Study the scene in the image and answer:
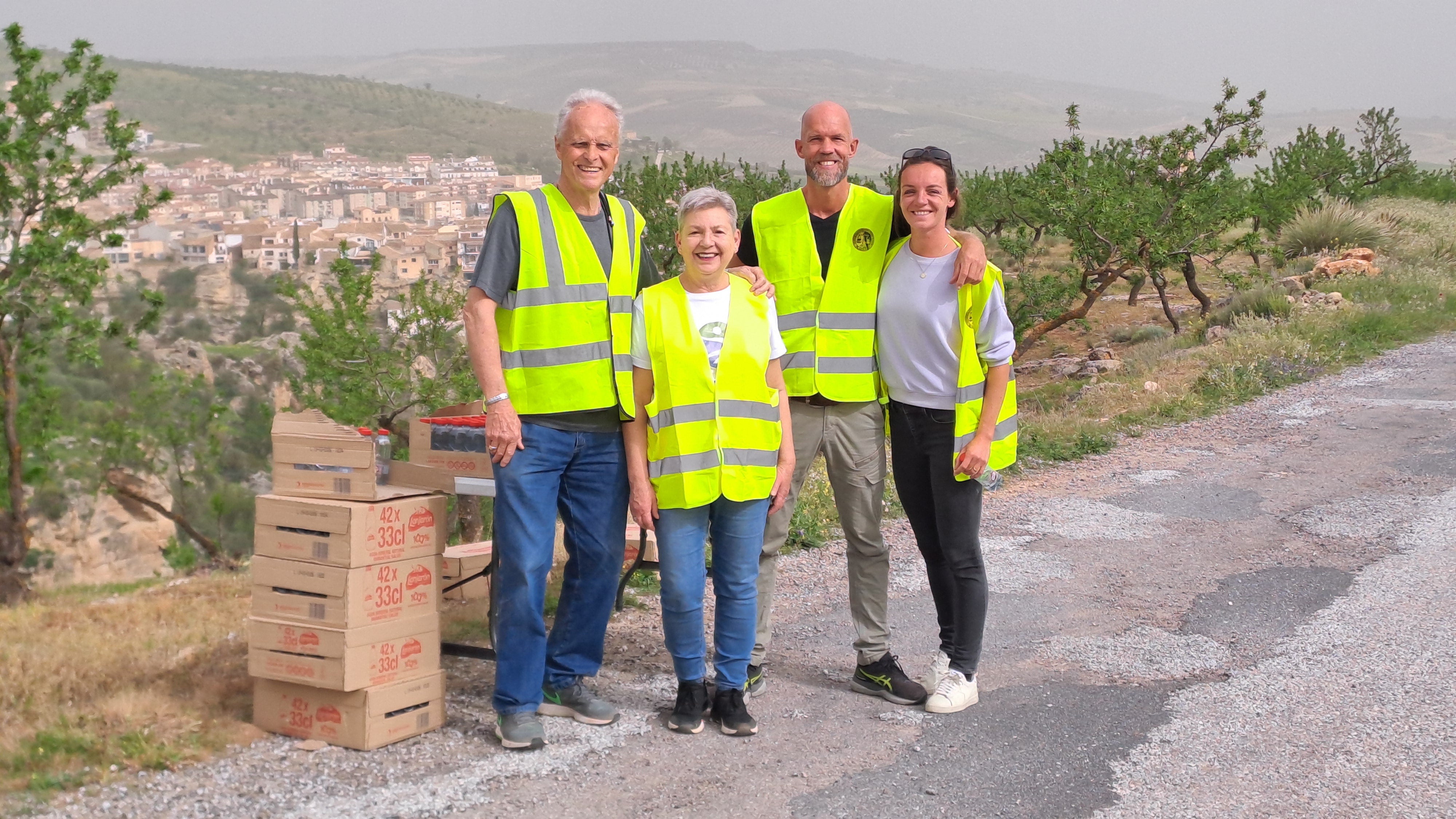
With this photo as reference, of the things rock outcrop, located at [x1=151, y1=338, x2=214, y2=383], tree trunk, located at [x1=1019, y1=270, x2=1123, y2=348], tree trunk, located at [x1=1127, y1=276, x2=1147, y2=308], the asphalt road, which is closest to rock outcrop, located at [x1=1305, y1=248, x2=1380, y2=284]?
tree trunk, located at [x1=1127, y1=276, x2=1147, y2=308]

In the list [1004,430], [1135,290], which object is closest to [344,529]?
[1004,430]

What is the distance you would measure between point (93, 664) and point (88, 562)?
2411cm

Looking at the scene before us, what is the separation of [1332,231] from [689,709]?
20.1 m

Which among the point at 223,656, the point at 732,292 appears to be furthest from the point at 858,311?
the point at 223,656

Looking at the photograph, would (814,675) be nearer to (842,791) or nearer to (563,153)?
(842,791)

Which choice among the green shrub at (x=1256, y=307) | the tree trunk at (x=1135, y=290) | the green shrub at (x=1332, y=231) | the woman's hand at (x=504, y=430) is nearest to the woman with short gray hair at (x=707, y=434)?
the woman's hand at (x=504, y=430)

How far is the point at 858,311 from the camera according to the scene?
4.13 metres

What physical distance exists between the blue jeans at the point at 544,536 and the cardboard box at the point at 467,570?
3.96 ft

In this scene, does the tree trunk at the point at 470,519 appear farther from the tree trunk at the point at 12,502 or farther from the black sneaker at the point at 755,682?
the tree trunk at the point at 12,502

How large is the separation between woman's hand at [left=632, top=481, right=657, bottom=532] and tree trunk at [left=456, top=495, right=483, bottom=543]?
3.06 m

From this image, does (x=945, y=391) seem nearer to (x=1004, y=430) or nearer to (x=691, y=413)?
(x=1004, y=430)

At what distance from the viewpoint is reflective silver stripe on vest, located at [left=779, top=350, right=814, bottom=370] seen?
4.14 metres

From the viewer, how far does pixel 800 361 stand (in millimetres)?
4152

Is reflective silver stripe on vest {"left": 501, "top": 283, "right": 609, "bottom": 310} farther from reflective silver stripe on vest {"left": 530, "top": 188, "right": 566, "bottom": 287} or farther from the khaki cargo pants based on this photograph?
the khaki cargo pants
